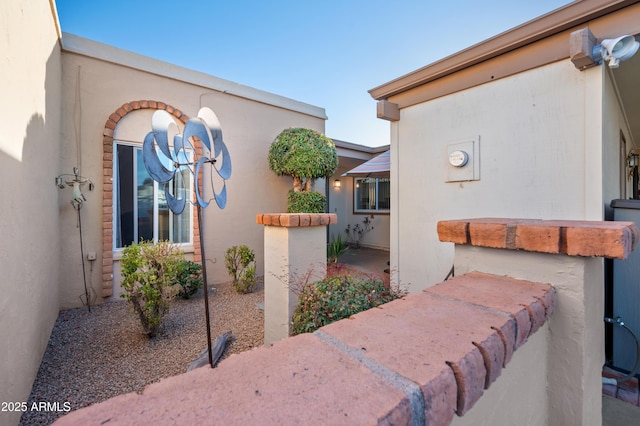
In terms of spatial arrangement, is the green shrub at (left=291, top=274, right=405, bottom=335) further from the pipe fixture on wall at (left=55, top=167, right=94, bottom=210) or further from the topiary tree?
the pipe fixture on wall at (left=55, top=167, right=94, bottom=210)

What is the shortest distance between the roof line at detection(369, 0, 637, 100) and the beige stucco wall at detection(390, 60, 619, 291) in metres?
0.30

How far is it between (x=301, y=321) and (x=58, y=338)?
11.7 feet

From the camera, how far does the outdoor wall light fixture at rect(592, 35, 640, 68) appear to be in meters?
2.25

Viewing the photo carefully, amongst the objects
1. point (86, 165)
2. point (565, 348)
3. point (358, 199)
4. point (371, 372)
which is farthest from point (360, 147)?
point (371, 372)

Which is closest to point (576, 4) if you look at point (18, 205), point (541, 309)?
point (541, 309)

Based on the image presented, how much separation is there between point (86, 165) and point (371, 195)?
8618 mm

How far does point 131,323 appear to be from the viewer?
13.5ft

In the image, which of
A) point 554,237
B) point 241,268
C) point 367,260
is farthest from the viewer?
point 367,260

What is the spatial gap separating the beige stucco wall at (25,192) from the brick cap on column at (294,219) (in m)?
2.02

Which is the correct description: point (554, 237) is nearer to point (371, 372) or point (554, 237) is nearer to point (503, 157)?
point (371, 372)

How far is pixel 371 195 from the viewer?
11008 millimetres

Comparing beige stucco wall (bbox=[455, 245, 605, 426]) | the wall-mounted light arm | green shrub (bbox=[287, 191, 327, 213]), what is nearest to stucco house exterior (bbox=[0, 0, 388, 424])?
green shrub (bbox=[287, 191, 327, 213])

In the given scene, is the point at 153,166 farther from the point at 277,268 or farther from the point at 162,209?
the point at 162,209

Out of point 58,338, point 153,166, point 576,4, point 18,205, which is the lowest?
point 58,338
